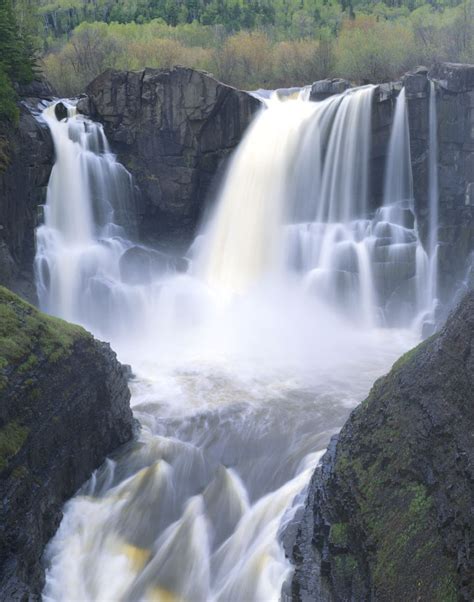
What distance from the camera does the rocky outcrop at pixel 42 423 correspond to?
927 centimetres

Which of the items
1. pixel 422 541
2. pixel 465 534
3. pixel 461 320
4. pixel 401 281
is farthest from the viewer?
pixel 401 281

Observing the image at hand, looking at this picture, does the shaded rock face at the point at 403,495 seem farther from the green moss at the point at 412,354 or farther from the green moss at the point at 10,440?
the green moss at the point at 10,440

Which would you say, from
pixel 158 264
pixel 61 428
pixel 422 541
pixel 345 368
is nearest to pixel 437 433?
pixel 422 541

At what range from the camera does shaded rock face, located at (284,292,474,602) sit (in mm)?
6605

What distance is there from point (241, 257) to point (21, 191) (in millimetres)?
10470

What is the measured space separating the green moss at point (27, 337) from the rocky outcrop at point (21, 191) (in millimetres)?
9605

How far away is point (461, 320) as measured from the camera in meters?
8.15

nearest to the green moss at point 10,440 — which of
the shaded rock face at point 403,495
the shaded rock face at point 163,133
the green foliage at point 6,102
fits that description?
the shaded rock face at point 403,495

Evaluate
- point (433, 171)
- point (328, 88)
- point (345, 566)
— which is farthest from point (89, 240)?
point (345, 566)

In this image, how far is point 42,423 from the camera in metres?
10.6

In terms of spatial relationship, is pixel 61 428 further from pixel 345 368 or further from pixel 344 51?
pixel 344 51

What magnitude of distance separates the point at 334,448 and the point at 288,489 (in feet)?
6.14

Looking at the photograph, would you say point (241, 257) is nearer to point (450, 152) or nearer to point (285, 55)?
point (450, 152)

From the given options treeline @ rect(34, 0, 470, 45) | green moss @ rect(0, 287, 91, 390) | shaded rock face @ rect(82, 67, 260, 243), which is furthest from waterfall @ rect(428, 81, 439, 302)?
treeline @ rect(34, 0, 470, 45)
